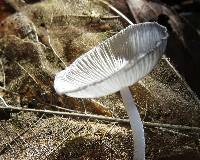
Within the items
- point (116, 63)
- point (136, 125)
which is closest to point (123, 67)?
point (136, 125)

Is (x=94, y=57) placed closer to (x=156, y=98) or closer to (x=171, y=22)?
(x=156, y=98)

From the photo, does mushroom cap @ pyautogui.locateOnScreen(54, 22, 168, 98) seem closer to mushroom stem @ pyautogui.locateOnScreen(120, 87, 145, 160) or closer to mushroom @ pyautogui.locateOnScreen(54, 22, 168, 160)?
mushroom @ pyautogui.locateOnScreen(54, 22, 168, 160)

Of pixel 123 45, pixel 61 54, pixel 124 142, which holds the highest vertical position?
pixel 123 45

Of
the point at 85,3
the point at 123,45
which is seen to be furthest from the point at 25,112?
the point at 85,3

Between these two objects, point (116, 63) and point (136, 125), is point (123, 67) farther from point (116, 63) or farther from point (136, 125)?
point (116, 63)

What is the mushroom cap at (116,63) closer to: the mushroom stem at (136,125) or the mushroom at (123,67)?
the mushroom at (123,67)

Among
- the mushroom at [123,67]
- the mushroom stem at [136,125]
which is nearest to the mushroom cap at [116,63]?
the mushroom at [123,67]

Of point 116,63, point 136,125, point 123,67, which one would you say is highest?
point 123,67
